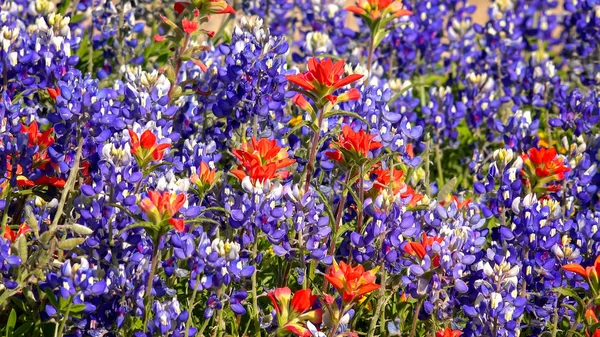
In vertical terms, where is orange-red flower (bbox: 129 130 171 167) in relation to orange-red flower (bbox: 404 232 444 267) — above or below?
above

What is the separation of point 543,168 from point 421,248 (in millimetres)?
771

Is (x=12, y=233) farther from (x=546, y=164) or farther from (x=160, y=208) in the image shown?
(x=546, y=164)

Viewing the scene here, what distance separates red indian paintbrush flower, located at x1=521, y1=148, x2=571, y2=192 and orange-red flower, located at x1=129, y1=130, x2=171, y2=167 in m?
1.48

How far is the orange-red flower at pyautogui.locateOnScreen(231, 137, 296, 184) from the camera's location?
3332 millimetres

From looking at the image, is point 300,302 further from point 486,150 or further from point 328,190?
point 486,150

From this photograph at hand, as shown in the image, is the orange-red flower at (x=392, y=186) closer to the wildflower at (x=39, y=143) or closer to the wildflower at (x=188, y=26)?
the wildflower at (x=188, y=26)

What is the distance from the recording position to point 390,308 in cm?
401

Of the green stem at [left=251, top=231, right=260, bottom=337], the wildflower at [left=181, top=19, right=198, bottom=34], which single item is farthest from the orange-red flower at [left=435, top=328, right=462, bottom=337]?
the wildflower at [left=181, top=19, right=198, bottom=34]

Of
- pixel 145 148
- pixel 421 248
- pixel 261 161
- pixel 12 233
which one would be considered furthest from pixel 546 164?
pixel 12 233

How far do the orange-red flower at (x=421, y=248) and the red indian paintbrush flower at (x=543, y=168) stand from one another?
2.13 ft

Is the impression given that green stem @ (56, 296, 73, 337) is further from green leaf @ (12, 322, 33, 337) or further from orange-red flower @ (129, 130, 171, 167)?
orange-red flower @ (129, 130, 171, 167)

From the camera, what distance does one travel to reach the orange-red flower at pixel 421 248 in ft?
11.0

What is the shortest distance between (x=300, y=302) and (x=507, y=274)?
0.74 metres

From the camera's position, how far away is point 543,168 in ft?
12.6
